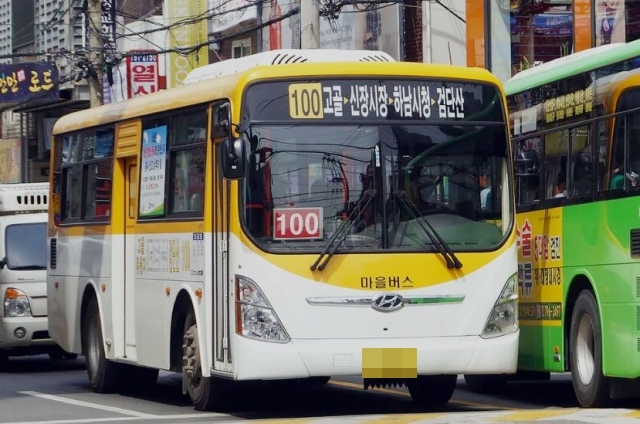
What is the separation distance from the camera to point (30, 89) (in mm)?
37094

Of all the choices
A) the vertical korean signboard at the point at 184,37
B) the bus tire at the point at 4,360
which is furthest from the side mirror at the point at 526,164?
the vertical korean signboard at the point at 184,37

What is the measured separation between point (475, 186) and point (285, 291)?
6.06ft

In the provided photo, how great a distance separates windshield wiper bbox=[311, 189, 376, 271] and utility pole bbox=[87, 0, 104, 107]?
17355mm

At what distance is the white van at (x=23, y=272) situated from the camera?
63.9ft

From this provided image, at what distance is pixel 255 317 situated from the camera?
1207 cm

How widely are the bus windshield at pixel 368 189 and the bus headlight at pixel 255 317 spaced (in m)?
0.37

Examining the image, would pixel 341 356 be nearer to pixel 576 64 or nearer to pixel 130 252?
pixel 576 64

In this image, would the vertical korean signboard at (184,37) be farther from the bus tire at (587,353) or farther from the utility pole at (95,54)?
the bus tire at (587,353)

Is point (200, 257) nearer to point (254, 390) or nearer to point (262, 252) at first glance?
point (262, 252)

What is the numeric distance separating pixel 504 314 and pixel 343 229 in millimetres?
1529

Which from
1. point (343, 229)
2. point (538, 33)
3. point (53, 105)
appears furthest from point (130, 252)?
point (53, 105)

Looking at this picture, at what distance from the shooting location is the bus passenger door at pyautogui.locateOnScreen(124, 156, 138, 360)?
1502 cm

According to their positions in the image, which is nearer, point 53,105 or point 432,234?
point 432,234

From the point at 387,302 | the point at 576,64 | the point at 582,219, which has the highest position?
the point at 576,64
